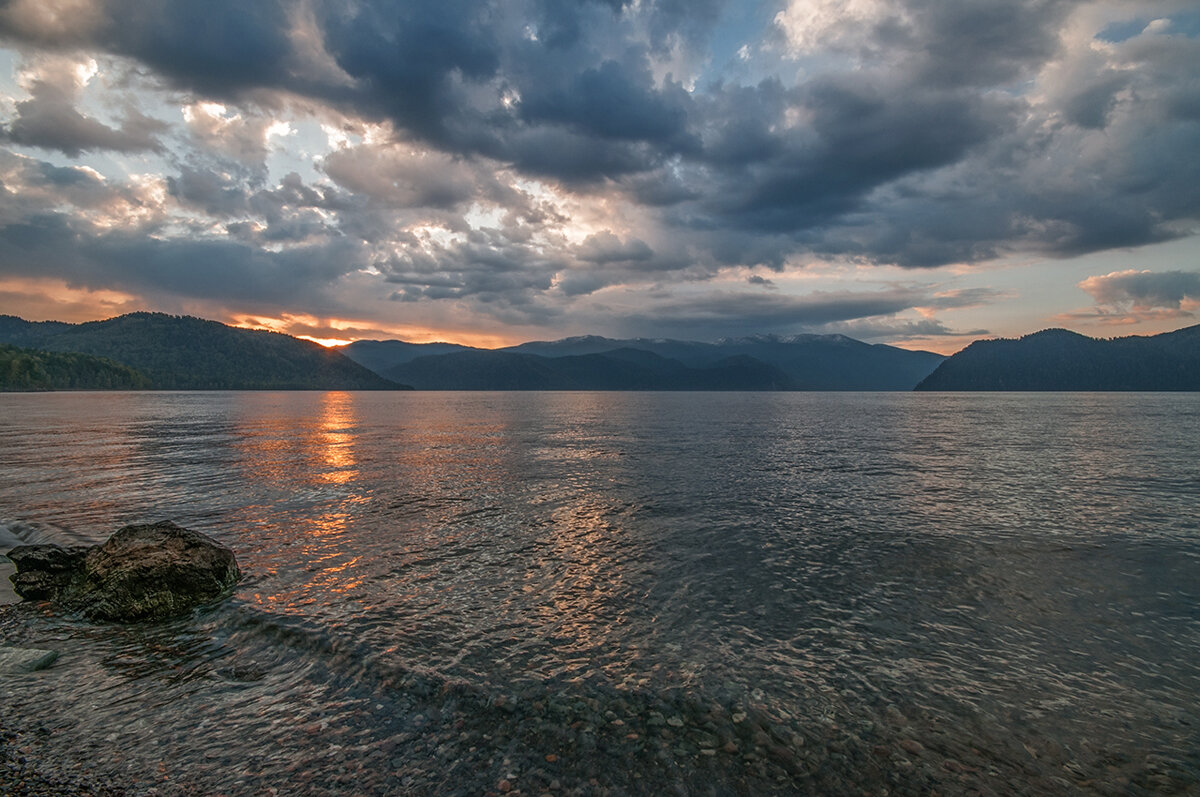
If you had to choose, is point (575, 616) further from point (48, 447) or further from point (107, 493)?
point (48, 447)

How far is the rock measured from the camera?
39.9ft

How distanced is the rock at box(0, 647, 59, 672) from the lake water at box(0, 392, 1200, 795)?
0.30 meters

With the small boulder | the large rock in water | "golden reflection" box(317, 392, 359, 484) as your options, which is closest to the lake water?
the large rock in water

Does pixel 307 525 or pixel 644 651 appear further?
pixel 307 525

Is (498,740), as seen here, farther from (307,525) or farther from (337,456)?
(337,456)

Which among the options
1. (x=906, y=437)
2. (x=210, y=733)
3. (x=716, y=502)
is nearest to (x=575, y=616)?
(x=210, y=733)

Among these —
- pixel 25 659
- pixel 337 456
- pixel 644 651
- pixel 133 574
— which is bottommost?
pixel 337 456

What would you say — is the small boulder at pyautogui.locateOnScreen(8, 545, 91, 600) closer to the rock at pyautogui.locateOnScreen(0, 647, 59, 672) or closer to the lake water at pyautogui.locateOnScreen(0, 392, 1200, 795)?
the lake water at pyautogui.locateOnScreen(0, 392, 1200, 795)

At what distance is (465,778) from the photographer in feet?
29.2

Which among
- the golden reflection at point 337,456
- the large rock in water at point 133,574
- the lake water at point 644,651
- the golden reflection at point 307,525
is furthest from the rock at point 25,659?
the golden reflection at point 337,456

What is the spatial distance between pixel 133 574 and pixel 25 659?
357 cm

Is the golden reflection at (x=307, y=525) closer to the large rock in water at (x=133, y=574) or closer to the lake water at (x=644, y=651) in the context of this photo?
the lake water at (x=644, y=651)

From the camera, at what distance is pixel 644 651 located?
533 inches

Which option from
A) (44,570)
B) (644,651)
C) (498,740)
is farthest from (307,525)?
(498,740)
